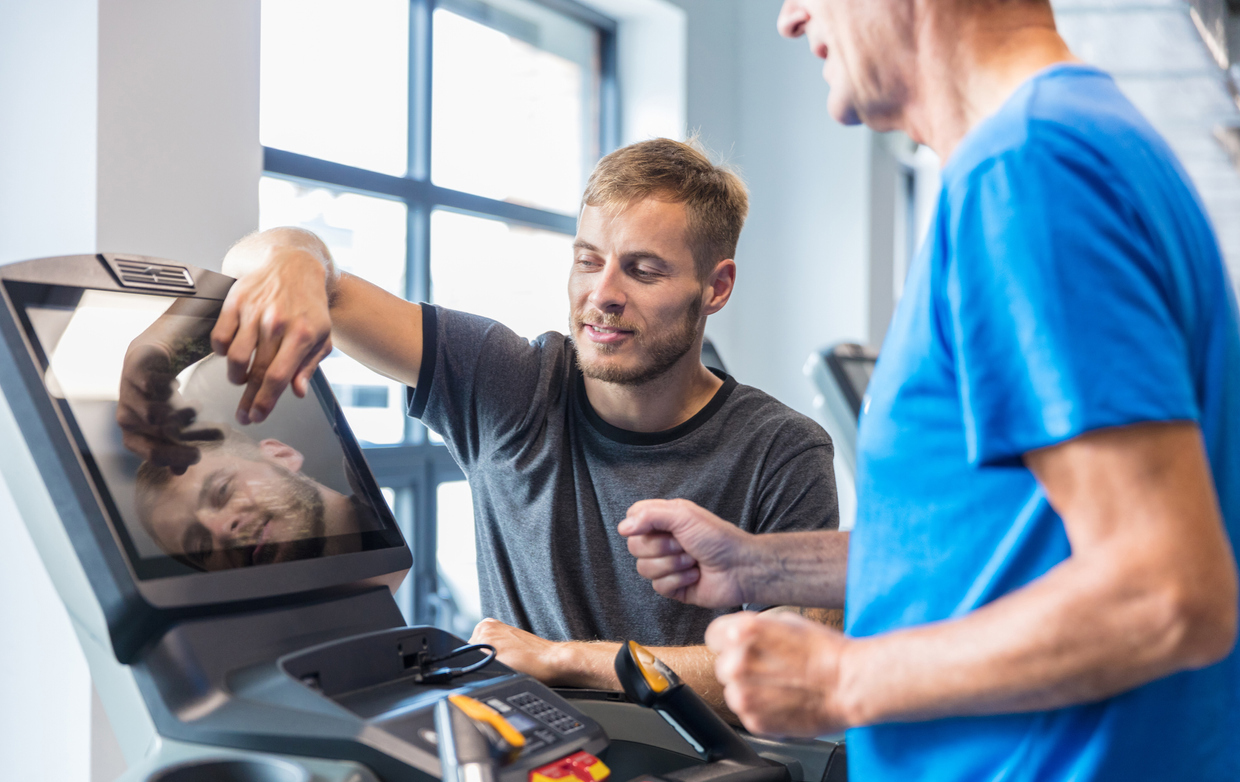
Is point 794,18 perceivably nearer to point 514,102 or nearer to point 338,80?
point 338,80

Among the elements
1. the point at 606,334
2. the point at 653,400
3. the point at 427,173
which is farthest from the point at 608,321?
the point at 427,173

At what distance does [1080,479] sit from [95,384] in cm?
76

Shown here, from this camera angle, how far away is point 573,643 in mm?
1273

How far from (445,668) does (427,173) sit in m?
2.30

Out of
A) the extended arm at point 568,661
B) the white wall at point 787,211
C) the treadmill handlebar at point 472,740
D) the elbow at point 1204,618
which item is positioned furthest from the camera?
the white wall at point 787,211

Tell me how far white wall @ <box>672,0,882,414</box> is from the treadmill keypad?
325cm

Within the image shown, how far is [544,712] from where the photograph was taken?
0.78 meters

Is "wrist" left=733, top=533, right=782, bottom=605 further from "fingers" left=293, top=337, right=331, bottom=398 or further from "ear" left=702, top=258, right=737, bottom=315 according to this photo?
"ear" left=702, top=258, right=737, bottom=315

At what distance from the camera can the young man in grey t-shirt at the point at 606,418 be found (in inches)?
56.3

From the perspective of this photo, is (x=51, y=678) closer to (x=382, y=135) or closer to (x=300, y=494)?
(x=300, y=494)

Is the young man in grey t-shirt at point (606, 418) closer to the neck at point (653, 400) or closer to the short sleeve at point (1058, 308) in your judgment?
the neck at point (653, 400)

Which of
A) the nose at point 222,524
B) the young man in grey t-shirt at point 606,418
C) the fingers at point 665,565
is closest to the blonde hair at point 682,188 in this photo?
the young man in grey t-shirt at point 606,418

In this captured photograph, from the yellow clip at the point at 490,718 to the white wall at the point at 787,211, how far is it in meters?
3.32

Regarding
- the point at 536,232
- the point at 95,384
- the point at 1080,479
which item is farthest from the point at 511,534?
the point at 536,232
